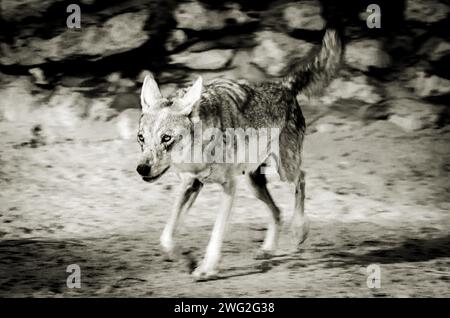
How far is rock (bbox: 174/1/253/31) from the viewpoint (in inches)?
421

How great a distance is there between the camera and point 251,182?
6.25m

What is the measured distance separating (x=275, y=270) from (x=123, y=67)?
18.1 feet

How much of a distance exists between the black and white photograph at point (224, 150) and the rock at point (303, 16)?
2 cm

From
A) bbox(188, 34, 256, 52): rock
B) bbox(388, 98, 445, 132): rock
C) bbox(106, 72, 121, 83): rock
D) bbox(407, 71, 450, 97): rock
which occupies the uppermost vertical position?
bbox(188, 34, 256, 52): rock

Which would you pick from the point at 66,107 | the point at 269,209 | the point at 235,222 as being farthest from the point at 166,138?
the point at 66,107

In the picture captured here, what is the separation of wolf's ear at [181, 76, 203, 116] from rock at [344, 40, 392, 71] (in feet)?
18.2

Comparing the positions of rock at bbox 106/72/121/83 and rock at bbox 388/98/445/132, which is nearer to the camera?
A: rock at bbox 388/98/445/132

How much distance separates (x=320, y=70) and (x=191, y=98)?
1733 mm

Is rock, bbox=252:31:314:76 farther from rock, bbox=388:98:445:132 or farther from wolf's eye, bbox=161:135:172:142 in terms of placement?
wolf's eye, bbox=161:135:172:142

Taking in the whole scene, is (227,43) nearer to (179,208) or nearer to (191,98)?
(179,208)

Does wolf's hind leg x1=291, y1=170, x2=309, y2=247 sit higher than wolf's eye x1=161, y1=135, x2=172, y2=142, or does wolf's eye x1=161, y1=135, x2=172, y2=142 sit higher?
wolf's eye x1=161, y1=135, x2=172, y2=142

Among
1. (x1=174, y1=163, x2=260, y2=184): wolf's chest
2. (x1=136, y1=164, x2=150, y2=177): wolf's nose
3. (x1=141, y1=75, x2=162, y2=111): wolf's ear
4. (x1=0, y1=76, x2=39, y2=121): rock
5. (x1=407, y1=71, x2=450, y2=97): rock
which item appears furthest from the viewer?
(x1=407, y1=71, x2=450, y2=97): rock

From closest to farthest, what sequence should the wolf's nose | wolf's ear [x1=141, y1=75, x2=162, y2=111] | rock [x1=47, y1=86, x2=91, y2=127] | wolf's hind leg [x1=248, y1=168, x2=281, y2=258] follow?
the wolf's nose
wolf's ear [x1=141, y1=75, x2=162, y2=111]
wolf's hind leg [x1=248, y1=168, x2=281, y2=258]
rock [x1=47, y1=86, x2=91, y2=127]

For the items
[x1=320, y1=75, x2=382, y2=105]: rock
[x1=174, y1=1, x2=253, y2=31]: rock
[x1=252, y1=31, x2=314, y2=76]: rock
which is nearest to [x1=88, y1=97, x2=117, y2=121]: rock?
[x1=174, y1=1, x2=253, y2=31]: rock
